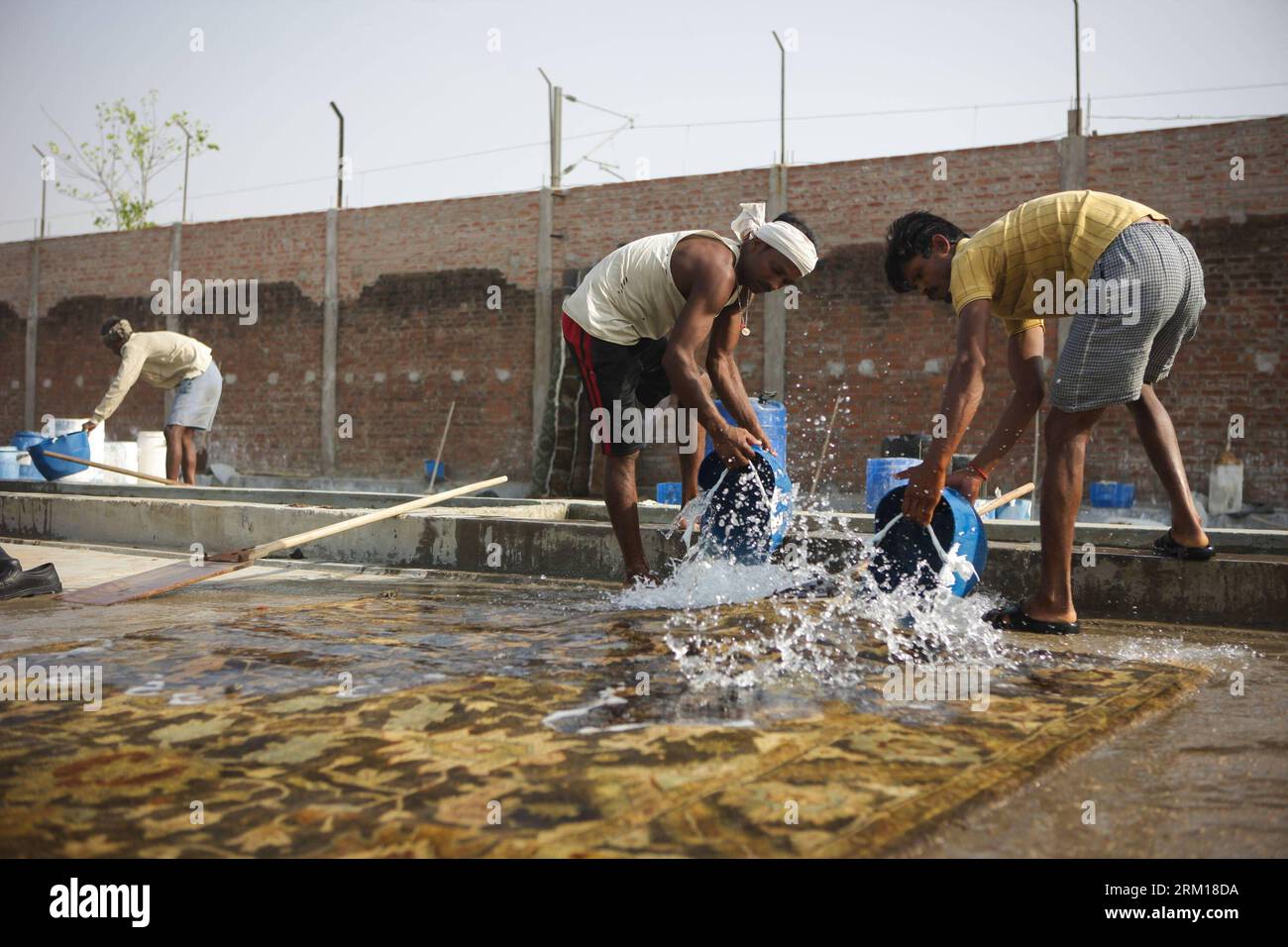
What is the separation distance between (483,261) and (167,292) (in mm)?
5968

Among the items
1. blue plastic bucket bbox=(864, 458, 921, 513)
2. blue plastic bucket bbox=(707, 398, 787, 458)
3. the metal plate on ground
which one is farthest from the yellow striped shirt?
blue plastic bucket bbox=(707, 398, 787, 458)

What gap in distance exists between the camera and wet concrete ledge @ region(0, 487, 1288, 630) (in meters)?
3.74

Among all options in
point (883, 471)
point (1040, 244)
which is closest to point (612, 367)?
point (1040, 244)

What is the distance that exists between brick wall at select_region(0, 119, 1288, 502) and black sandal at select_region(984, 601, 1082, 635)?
7.75 meters

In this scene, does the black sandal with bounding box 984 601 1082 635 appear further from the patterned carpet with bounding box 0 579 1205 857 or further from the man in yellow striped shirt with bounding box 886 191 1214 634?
the patterned carpet with bounding box 0 579 1205 857

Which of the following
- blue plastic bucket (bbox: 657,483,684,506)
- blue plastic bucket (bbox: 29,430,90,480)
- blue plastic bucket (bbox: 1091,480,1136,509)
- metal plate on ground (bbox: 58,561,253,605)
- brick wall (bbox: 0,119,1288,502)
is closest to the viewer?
metal plate on ground (bbox: 58,561,253,605)

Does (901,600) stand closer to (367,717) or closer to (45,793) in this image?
(367,717)

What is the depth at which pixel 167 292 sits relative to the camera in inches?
642

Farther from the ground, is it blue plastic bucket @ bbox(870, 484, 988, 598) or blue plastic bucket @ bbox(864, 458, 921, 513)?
blue plastic bucket @ bbox(864, 458, 921, 513)

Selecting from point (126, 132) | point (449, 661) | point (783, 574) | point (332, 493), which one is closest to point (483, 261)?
point (332, 493)
